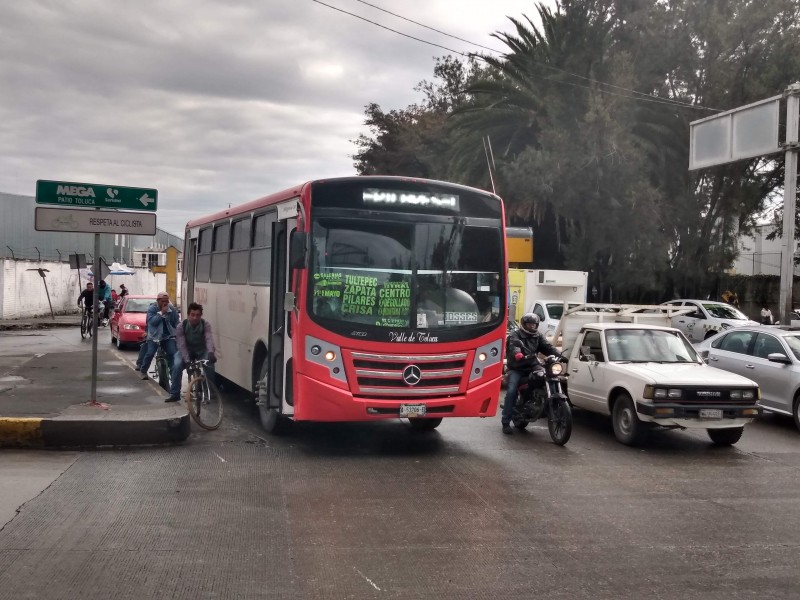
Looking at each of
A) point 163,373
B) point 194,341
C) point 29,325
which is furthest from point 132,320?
point 194,341

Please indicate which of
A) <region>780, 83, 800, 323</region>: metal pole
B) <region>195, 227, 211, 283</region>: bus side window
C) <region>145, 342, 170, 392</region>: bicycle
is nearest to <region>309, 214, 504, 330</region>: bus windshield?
<region>145, 342, 170, 392</region>: bicycle

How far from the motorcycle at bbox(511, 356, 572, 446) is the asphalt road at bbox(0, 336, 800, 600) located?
0.31 metres

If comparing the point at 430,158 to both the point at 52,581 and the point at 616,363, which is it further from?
the point at 52,581

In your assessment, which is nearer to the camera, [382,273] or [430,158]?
[382,273]

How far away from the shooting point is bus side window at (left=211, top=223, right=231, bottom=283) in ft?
45.9

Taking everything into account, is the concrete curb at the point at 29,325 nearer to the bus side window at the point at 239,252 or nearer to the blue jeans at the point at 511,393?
the bus side window at the point at 239,252

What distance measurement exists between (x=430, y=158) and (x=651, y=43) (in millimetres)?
15157

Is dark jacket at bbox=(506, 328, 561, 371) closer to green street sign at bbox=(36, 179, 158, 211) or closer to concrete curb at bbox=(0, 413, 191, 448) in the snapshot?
concrete curb at bbox=(0, 413, 191, 448)

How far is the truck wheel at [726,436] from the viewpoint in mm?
11391

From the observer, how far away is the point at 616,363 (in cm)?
1191

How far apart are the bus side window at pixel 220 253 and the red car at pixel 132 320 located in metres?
9.78

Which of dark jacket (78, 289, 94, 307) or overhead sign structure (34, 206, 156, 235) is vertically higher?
overhead sign structure (34, 206, 156, 235)

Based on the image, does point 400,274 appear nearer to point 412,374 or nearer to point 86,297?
point 412,374

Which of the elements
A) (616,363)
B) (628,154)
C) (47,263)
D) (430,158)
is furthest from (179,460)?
(430,158)
